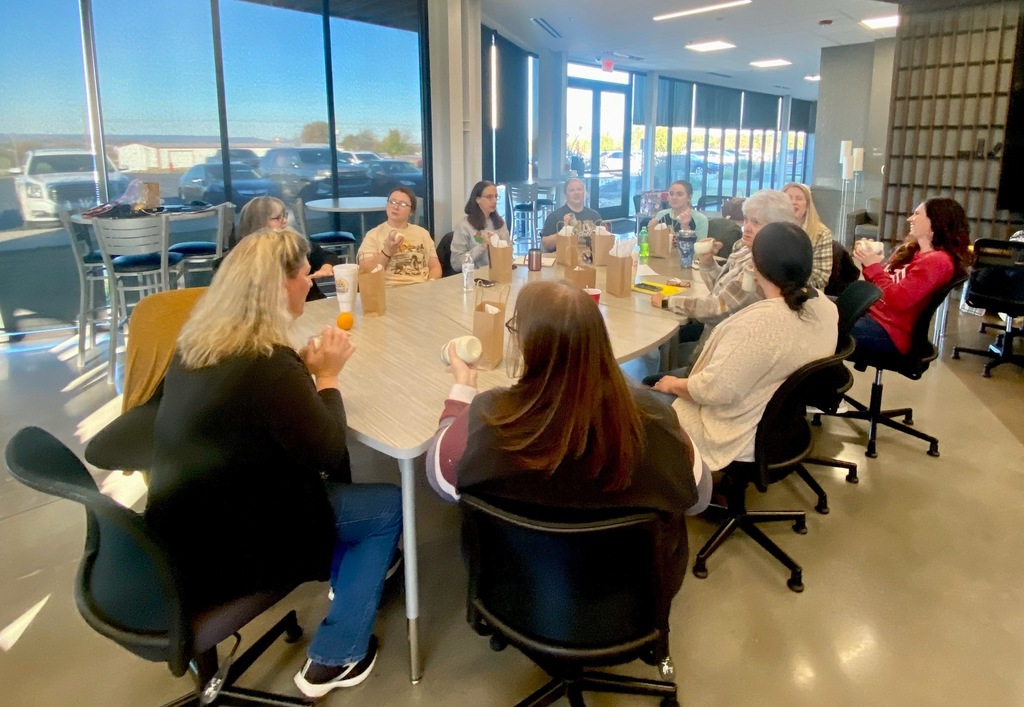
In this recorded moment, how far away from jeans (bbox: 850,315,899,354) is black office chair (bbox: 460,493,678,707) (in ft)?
7.27

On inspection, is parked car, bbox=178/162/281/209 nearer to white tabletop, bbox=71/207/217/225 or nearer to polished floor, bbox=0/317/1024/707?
white tabletop, bbox=71/207/217/225

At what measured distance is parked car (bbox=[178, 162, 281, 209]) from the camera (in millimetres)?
5672

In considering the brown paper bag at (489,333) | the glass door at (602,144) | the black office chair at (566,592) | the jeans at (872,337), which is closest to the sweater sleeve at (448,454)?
the black office chair at (566,592)

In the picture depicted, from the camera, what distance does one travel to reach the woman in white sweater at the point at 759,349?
1.98 m

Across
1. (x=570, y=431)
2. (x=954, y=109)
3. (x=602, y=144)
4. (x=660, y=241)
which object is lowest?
(x=570, y=431)

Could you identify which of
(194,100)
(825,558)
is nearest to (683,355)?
(825,558)

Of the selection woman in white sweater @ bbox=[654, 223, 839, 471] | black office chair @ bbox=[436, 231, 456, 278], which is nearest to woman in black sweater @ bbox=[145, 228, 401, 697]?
woman in white sweater @ bbox=[654, 223, 839, 471]

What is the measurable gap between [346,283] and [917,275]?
2404mm

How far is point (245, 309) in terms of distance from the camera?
4.73 feet

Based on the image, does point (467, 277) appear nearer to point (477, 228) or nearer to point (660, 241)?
point (477, 228)

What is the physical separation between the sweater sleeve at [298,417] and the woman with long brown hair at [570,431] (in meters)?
0.33

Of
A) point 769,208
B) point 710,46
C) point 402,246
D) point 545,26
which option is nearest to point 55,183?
point 402,246

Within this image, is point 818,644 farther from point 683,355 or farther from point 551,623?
point 683,355

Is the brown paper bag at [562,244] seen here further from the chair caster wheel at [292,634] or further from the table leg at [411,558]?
the chair caster wheel at [292,634]
